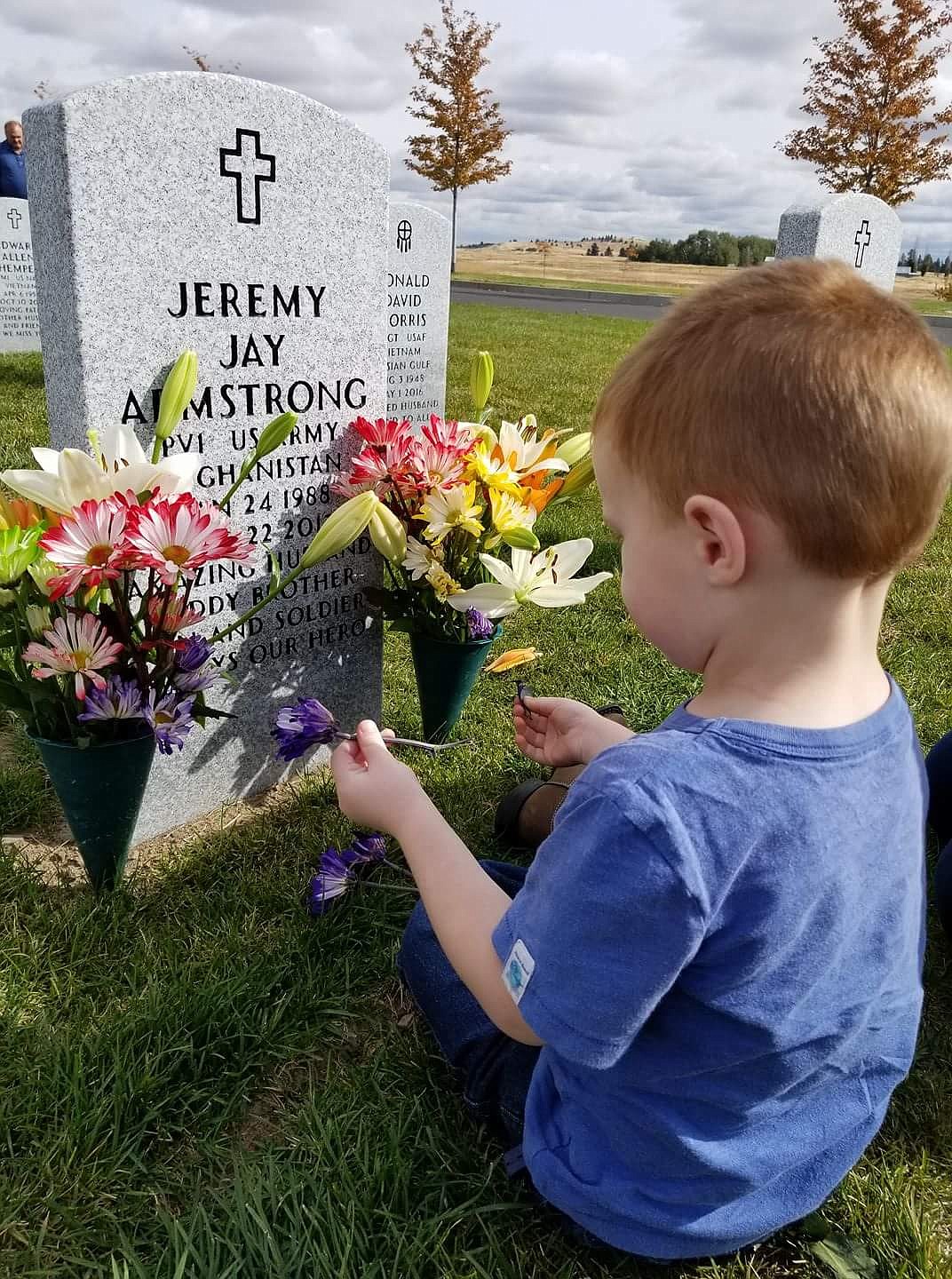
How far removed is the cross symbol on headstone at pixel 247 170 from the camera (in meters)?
2.04

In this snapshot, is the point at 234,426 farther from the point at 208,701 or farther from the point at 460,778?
the point at 460,778

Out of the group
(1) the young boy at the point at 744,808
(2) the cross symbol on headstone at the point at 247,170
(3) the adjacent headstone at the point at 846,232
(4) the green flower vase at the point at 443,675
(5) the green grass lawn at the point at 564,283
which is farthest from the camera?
(5) the green grass lawn at the point at 564,283

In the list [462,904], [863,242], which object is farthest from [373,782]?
[863,242]

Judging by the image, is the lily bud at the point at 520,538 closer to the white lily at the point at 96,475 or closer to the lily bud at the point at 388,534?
the lily bud at the point at 388,534

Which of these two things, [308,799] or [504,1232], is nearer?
[504,1232]

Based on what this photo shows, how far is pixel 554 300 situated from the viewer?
25.0 metres

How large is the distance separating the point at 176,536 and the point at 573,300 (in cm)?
2546

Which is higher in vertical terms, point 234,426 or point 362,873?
point 234,426

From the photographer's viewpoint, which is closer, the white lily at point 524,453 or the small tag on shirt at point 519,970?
the small tag on shirt at point 519,970

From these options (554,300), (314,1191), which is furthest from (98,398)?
(554,300)

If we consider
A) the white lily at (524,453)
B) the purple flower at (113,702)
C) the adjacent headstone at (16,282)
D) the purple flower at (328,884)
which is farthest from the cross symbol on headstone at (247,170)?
the adjacent headstone at (16,282)

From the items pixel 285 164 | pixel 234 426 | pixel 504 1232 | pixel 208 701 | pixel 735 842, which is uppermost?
pixel 285 164

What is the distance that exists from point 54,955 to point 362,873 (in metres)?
0.64

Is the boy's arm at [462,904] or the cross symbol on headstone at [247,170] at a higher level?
the cross symbol on headstone at [247,170]
